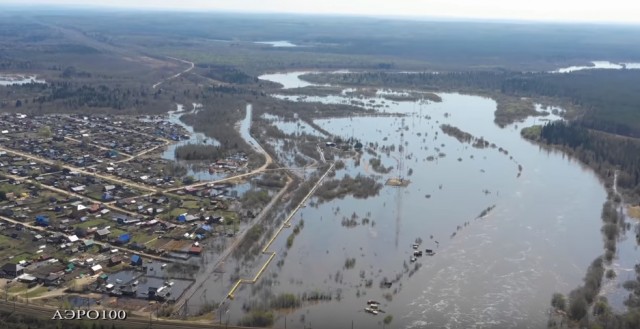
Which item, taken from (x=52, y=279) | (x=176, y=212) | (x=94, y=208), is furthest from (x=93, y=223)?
(x=52, y=279)

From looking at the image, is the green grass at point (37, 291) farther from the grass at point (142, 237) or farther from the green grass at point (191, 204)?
the green grass at point (191, 204)

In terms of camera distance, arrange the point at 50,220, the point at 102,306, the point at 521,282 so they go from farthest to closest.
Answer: the point at 50,220 < the point at 521,282 < the point at 102,306

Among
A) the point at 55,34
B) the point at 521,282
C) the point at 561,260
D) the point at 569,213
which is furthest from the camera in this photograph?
the point at 55,34

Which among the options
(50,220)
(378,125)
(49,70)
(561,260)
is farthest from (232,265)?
(49,70)

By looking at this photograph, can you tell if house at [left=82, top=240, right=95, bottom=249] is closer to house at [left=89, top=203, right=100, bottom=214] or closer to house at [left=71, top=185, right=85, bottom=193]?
house at [left=89, top=203, right=100, bottom=214]

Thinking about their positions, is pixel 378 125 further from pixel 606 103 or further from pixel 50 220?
pixel 50 220

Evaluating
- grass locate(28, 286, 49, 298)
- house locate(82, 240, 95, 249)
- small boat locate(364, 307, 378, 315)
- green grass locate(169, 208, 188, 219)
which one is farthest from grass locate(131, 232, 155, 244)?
small boat locate(364, 307, 378, 315)

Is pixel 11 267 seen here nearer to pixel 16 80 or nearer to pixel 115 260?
pixel 115 260
